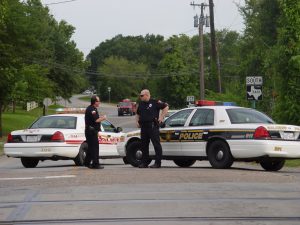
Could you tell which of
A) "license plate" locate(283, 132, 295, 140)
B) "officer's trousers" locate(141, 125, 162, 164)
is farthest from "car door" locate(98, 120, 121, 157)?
"license plate" locate(283, 132, 295, 140)

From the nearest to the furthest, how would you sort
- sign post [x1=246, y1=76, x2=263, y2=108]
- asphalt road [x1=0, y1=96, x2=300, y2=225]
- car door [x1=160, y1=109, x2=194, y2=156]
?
1. asphalt road [x1=0, y1=96, x2=300, y2=225]
2. car door [x1=160, y1=109, x2=194, y2=156]
3. sign post [x1=246, y1=76, x2=263, y2=108]

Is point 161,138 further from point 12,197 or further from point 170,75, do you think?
point 170,75

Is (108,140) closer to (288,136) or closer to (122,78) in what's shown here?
(288,136)

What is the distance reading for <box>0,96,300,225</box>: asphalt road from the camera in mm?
9180

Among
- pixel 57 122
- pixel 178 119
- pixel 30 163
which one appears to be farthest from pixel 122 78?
pixel 178 119

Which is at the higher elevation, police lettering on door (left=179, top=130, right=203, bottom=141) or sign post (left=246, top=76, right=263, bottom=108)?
sign post (left=246, top=76, right=263, bottom=108)

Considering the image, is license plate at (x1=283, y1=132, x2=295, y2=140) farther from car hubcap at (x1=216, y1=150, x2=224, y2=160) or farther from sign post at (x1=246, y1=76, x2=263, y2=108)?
sign post at (x1=246, y1=76, x2=263, y2=108)

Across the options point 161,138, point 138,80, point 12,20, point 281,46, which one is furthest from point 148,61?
point 161,138

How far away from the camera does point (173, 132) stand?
17.9 meters

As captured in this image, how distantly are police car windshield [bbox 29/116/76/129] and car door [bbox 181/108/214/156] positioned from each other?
3.84m

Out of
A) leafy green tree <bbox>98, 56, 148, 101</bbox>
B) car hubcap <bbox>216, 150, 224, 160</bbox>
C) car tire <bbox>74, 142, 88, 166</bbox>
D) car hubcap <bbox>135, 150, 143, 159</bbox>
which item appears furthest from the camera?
leafy green tree <bbox>98, 56, 148, 101</bbox>

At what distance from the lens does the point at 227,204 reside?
10.3 metres

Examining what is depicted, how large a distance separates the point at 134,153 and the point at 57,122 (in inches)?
109

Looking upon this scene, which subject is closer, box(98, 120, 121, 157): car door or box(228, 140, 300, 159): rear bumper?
box(228, 140, 300, 159): rear bumper
